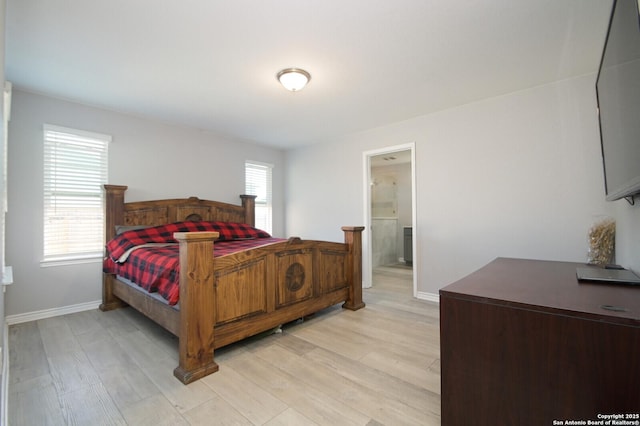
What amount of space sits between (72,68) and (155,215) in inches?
70.5

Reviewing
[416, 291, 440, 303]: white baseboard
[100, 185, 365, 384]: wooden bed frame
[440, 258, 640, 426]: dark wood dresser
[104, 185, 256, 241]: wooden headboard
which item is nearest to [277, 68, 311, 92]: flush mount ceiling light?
[100, 185, 365, 384]: wooden bed frame

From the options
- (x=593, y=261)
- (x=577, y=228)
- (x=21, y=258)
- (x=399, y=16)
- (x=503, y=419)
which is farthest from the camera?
(x=21, y=258)

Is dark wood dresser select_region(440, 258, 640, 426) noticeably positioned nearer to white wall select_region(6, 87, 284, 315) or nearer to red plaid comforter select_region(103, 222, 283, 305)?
red plaid comforter select_region(103, 222, 283, 305)

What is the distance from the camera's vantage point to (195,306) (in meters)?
1.87

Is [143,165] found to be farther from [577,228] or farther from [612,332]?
[577,228]

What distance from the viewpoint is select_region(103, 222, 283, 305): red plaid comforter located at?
2125 millimetres

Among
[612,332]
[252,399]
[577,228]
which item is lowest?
[252,399]

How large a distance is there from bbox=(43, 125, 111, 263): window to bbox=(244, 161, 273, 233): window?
2.02 m

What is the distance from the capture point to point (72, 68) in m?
2.44

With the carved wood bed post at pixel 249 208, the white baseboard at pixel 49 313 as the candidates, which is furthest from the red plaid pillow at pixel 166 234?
the white baseboard at pixel 49 313

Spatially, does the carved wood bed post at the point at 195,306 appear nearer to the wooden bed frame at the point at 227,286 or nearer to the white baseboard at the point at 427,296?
the wooden bed frame at the point at 227,286

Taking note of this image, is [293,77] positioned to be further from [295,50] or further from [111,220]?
[111,220]

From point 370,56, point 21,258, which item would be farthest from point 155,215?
point 370,56

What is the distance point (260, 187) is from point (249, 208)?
569 millimetres
